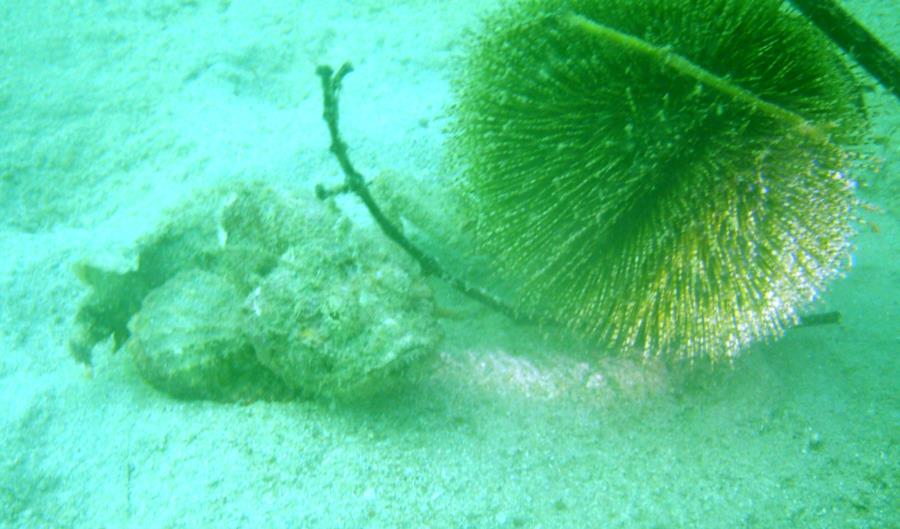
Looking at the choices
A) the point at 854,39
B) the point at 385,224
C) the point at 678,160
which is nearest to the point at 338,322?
the point at 385,224

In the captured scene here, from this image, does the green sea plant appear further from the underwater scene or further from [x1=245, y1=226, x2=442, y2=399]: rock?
[x1=245, y1=226, x2=442, y2=399]: rock

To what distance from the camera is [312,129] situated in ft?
16.8

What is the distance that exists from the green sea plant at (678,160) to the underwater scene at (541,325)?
1 centimetres

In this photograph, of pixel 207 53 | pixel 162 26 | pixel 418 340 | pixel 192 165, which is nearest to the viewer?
pixel 418 340

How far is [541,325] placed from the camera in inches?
120

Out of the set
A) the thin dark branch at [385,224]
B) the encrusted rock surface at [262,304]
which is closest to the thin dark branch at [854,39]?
the thin dark branch at [385,224]

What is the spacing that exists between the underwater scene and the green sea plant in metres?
0.01

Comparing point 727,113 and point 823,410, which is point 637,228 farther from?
point 823,410

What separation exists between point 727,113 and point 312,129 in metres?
3.93

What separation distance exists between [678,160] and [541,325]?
1240mm

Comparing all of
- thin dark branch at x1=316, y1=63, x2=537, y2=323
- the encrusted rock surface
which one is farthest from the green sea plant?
the encrusted rock surface

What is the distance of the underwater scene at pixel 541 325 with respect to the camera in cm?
216

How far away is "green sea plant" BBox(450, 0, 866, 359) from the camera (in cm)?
208

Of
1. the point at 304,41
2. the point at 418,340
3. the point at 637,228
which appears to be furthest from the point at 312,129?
the point at 637,228
